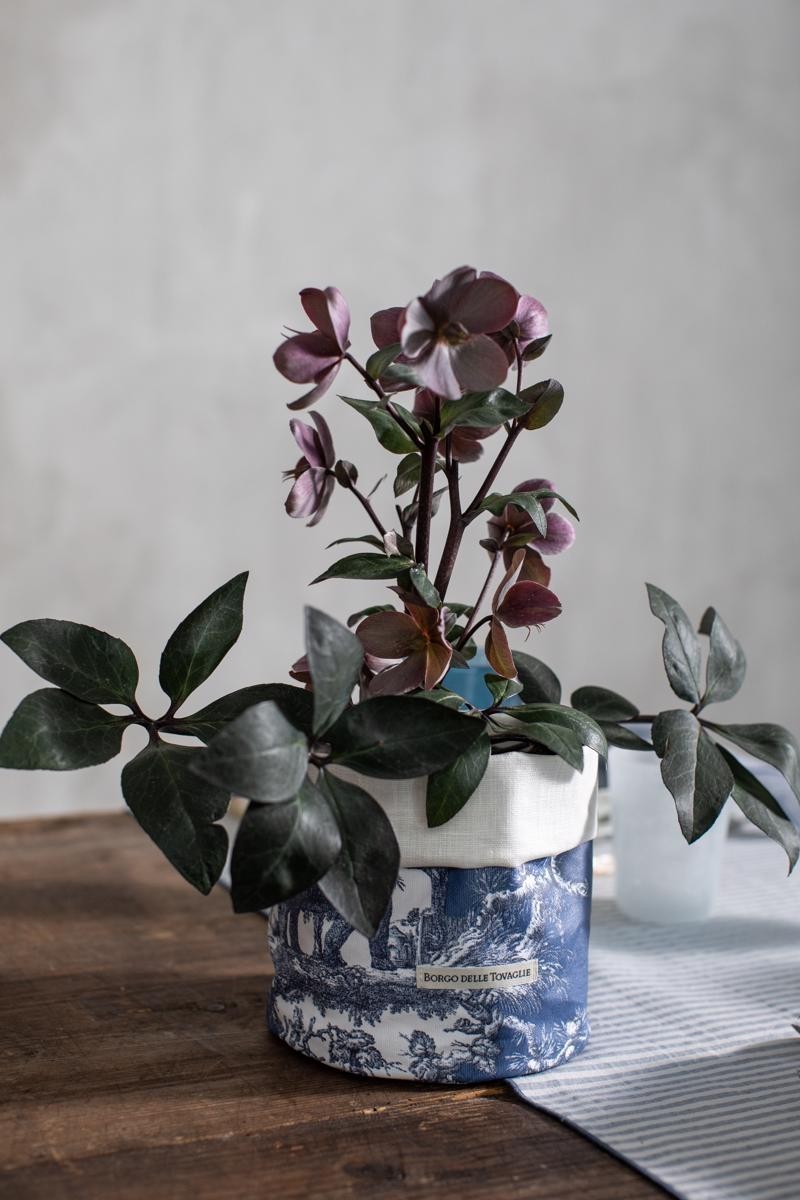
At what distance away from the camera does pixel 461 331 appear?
524 mm

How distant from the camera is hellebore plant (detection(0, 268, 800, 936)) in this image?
1.59 feet

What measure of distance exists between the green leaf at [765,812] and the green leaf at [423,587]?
7.3 inches

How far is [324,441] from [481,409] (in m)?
0.08

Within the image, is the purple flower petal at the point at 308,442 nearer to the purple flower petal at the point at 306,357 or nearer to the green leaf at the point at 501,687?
the purple flower petal at the point at 306,357

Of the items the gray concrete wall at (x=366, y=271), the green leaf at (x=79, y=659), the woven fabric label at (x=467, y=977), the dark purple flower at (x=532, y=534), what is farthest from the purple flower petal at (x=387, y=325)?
the gray concrete wall at (x=366, y=271)

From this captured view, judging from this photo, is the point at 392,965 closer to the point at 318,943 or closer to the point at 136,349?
the point at 318,943

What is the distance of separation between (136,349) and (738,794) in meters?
1.26

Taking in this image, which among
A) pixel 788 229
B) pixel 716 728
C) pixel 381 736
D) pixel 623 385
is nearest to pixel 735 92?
pixel 788 229

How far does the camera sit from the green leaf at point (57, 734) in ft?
1.71

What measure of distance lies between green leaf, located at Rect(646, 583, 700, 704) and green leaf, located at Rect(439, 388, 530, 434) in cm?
14

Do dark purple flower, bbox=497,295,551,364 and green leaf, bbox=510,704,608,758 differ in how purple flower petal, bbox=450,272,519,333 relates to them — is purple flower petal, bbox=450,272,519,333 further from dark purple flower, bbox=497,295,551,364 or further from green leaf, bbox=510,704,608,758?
green leaf, bbox=510,704,608,758

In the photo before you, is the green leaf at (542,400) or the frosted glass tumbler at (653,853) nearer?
the green leaf at (542,400)

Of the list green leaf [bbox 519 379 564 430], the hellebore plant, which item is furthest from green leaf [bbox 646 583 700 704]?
green leaf [bbox 519 379 564 430]

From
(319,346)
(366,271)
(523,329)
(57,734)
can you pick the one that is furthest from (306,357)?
(366,271)
